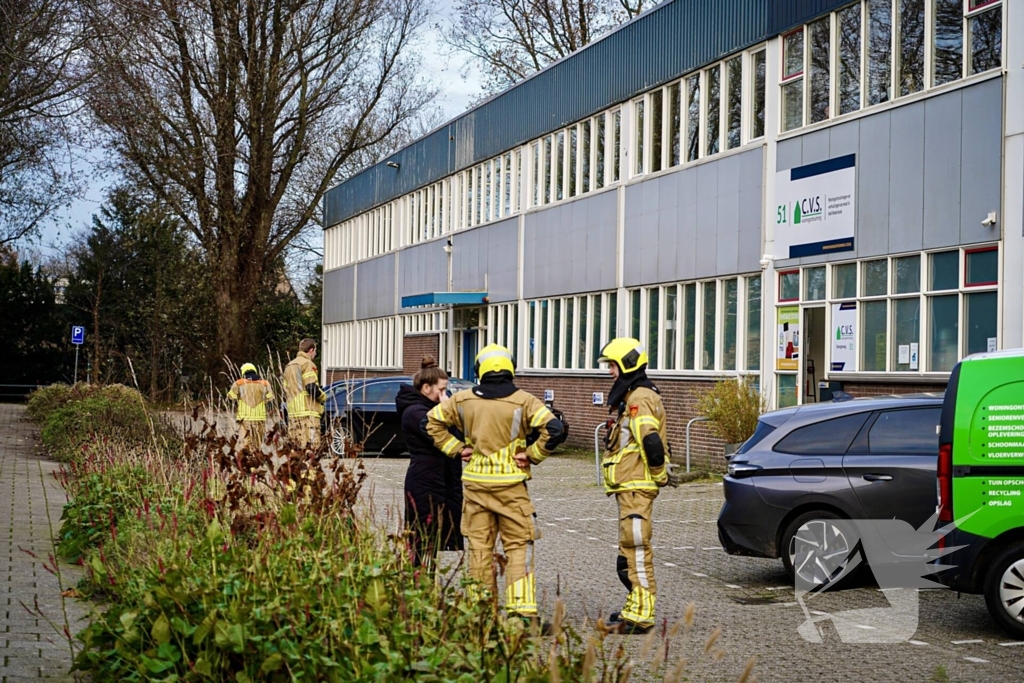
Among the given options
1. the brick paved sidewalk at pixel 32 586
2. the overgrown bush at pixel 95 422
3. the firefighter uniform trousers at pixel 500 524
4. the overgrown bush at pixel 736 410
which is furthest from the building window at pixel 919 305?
the brick paved sidewalk at pixel 32 586

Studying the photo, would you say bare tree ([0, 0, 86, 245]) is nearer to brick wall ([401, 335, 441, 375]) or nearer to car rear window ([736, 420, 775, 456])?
car rear window ([736, 420, 775, 456])

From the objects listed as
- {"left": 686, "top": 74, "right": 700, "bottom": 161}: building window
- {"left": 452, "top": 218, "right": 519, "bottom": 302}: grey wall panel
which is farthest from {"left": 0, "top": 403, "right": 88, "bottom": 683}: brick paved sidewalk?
{"left": 452, "top": 218, "right": 519, "bottom": 302}: grey wall panel

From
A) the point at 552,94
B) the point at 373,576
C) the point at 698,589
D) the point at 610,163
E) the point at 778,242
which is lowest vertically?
the point at 698,589

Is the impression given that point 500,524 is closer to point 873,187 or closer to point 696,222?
point 873,187

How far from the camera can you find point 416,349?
42.2 m

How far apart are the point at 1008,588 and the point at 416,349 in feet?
110

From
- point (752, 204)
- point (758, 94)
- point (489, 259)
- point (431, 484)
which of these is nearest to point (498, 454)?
point (431, 484)

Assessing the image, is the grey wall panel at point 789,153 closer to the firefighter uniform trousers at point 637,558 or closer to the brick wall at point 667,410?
the brick wall at point 667,410

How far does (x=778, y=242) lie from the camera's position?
2241cm

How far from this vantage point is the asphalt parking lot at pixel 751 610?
838 cm

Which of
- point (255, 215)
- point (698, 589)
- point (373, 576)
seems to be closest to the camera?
point (373, 576)

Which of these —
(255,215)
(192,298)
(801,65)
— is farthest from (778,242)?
(192,298)

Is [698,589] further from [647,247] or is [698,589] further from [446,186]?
[446,186]

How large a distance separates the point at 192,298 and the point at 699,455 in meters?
34.2
